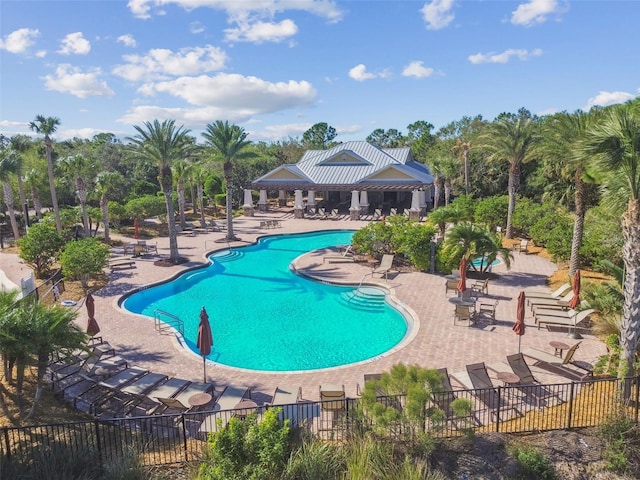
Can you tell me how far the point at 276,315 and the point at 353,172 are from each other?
3289 cm

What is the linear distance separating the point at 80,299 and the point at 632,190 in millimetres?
20204

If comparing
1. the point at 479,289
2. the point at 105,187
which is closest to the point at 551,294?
the point at 479,289

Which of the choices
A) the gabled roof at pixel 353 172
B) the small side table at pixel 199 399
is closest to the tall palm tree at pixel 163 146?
the small side table at pixel 199 399

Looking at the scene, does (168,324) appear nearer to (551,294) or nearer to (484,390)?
(484,390)

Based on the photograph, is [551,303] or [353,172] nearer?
[551,303]

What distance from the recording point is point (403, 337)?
15.7m

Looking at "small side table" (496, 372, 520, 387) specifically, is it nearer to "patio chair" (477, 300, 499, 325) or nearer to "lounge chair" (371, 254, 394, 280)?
"patio chair" (477, 300, 499, 325)

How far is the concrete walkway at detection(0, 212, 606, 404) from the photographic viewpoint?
1251cm

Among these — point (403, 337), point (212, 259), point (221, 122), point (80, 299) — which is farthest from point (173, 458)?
point (221, 122)

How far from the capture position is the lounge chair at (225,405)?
9.38 meters

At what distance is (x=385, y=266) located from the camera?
22.5 meters

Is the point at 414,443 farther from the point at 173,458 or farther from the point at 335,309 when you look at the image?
the point at 335,309

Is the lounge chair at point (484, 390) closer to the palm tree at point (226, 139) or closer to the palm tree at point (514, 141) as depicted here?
the palm tree at point (514, 141)

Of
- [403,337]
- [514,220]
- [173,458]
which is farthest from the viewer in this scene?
[514,220]
